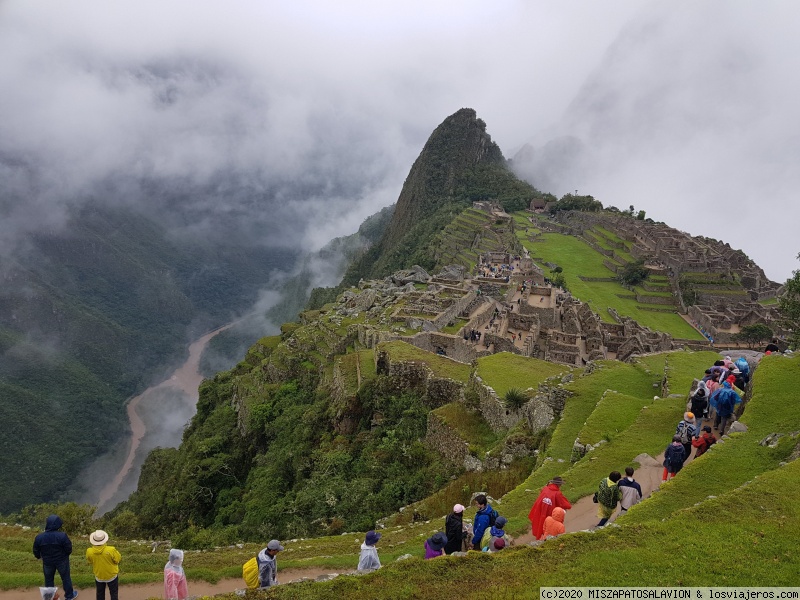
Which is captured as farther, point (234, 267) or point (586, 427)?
point (234, 267)

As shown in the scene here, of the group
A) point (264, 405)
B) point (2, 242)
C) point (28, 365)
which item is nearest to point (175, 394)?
point (28, 365)

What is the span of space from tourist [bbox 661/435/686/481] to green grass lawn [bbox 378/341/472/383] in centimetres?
1069

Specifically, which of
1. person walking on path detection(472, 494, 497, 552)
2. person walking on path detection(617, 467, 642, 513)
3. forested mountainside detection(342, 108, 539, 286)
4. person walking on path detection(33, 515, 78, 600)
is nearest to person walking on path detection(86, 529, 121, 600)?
person walking on path detection(33, 515, 78, 600)

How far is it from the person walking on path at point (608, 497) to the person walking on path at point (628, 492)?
0.09 meters

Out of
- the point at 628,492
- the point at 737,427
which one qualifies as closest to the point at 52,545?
the point at 628,492

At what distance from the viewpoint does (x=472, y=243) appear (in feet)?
270

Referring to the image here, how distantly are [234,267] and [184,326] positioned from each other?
168ft

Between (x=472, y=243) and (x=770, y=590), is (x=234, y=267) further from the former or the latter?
(x=770, y=590)

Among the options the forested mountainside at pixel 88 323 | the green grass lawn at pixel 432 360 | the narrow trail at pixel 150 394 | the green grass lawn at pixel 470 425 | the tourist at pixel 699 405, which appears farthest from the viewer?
the narrow trail at pixel 150 394

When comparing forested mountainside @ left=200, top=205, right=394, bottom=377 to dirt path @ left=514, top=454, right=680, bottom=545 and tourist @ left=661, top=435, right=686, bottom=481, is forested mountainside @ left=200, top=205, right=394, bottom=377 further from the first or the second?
tourist @ left=661, top=435, right=686, bottom=481

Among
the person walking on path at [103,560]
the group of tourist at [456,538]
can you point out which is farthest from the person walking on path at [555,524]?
the person walking on path at [103,560]

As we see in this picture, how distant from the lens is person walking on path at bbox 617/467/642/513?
9.13 m

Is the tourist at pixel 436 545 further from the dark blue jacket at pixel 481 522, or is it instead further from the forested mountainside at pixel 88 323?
the forested mountainside at pixel 88 323

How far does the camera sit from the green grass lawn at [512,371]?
19391 millimetres
